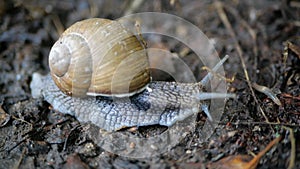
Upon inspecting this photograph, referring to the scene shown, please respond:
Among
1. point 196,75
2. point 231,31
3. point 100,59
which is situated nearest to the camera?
→ point 100,59

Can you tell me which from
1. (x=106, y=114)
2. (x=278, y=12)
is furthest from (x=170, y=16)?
(x=106, y=114)

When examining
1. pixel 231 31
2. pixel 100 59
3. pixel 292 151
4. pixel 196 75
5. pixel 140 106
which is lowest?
pixel 292 151

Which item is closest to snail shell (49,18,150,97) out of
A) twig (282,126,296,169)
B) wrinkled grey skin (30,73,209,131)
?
wrinkled grey skin (30,73,209,131)

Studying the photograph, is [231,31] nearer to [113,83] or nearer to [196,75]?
[196,75]

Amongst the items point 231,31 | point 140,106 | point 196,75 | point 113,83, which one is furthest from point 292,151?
point 231,31

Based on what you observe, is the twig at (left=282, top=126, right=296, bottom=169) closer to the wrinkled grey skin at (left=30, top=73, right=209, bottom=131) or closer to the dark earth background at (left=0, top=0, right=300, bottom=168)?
the dark earth background at (left=0, top=0, right=300, bottom=168)
